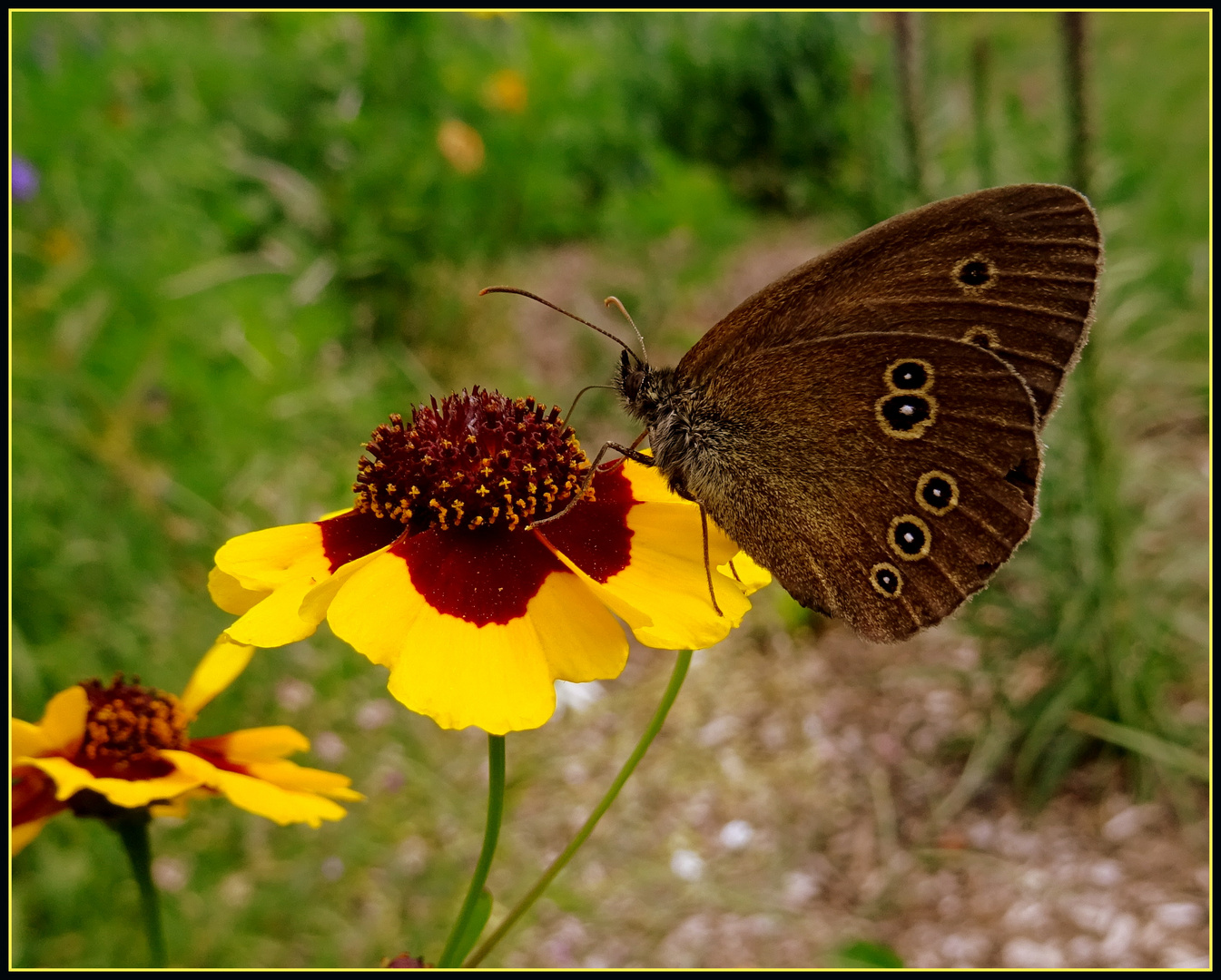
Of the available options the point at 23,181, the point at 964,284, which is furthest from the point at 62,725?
the point at 23,181

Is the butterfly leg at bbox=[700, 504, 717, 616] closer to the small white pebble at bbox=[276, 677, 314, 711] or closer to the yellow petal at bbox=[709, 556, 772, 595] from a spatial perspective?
the yellow petal at bbox=[709, 556, 772, 595]

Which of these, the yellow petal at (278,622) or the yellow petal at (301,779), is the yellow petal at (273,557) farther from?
the yellow petal at (301,779)

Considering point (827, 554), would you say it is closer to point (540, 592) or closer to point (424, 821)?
point (540, 592)

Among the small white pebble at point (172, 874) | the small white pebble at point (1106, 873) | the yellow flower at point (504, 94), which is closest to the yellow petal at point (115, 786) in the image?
the small white pebble at point (172, 874)

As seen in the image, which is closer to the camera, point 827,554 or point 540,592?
point 540,592

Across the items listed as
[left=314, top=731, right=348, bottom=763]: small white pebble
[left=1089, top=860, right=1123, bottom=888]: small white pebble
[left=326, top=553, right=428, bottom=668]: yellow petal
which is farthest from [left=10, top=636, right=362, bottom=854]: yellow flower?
[left=1089, top=860, right=1123, bottom=888]: small white pebble

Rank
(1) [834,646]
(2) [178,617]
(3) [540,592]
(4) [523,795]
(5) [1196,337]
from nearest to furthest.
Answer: (3) [540,592] < (2) [178,617] < (4) [523,795] < (1) [834,646] < (5) [1196,337]

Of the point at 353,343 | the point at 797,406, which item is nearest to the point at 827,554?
the point at 797,406
